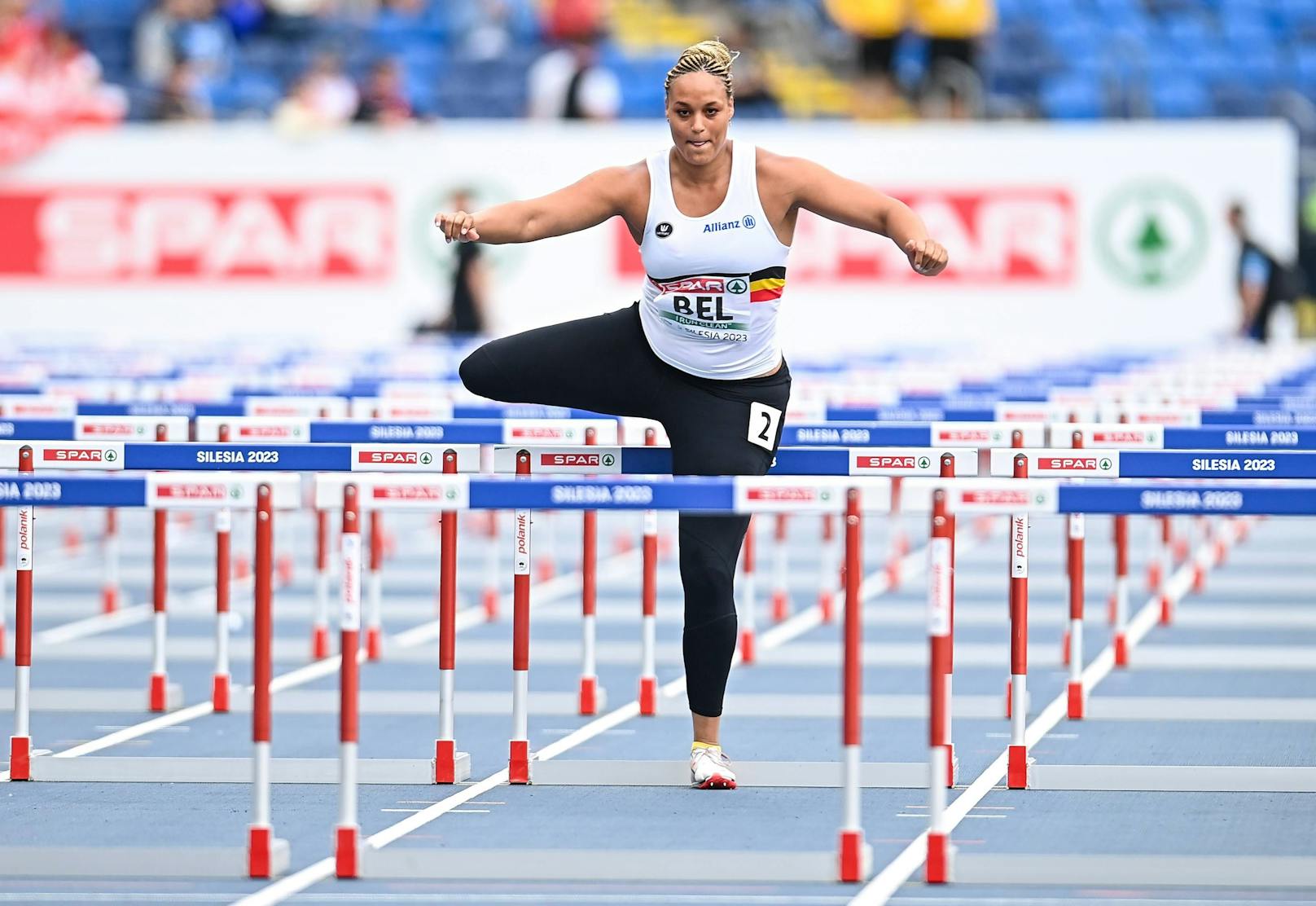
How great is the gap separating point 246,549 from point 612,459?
900cm

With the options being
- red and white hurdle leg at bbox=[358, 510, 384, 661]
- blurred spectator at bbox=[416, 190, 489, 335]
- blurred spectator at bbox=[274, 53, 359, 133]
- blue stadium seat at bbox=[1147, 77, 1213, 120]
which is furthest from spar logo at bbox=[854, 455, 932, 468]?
blue stadium seat at bbox=[1147, 77, 1213, 120]

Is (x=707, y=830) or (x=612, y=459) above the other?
(x=612, y=459)

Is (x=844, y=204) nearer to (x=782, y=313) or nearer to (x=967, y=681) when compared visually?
(x=967, y=681)

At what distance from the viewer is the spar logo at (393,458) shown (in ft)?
26.8

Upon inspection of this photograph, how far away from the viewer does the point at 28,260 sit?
2423 centimetres

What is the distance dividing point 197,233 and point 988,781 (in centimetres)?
1722

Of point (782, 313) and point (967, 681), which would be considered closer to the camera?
point (967, 681)

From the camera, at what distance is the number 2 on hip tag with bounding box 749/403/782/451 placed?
7.75 meters

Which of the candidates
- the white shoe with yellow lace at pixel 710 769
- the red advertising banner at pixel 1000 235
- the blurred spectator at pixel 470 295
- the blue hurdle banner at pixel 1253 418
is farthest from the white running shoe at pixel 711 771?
the red advertising banner at pixel 1000 235

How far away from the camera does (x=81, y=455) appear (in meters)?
8.13

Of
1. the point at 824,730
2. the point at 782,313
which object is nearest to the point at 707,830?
the point at 824,730

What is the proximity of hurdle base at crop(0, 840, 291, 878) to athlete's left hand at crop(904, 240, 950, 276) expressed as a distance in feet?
7.99

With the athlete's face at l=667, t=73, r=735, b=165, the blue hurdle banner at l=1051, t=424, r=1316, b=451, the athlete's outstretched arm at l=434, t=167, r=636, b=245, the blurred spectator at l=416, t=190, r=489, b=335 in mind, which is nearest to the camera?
the athlete's face at l=667, t=73, r=735, b=165

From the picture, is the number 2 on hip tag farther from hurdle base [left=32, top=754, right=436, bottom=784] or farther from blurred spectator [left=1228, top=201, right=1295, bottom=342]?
blurred spectator [left=1228, top=201, right=1295, bottom=342]
